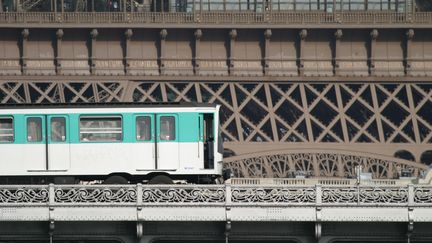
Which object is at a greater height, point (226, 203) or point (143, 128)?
point (143, 128)

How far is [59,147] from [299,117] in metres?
33.6

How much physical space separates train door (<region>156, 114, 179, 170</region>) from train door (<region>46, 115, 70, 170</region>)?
2370mm

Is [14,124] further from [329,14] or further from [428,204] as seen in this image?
[329,14]

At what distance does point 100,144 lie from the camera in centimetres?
5494

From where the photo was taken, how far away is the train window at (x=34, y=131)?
181 ft

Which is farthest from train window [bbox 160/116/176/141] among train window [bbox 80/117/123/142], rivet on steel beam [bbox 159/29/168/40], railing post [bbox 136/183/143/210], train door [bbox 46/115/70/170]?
rivet on steel beam [bbox 159/29/168/40]

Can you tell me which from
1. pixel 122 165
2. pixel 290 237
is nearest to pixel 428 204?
pixel 290 237

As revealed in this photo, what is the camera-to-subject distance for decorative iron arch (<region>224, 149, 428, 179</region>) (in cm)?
8569

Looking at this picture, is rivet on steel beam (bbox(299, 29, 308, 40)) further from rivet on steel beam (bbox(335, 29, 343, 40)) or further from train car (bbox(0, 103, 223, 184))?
train car (bbox(0, 103, 223, 184))

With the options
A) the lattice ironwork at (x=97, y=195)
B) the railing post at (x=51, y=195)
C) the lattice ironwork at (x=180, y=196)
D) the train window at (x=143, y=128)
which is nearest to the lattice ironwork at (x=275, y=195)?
the lattice ironwork at (x=180, y=196)

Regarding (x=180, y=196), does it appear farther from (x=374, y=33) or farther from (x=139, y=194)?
(x=374, y=33)

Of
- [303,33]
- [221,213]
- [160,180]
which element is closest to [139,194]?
[221,213]

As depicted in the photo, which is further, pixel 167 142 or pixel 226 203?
pixel 167 142

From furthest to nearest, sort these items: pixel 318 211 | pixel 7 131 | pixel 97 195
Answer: pixel 7 131 → pixel 97 195 → pixel 318 211
